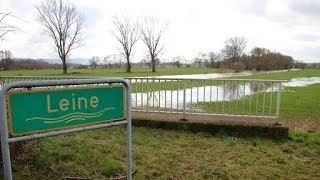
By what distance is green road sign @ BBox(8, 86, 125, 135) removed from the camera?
3.00m

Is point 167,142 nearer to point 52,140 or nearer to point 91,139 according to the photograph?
point 91,139

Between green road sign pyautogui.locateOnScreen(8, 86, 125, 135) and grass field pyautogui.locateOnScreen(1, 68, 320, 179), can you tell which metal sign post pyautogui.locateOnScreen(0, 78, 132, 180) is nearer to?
green road sign pyautogui.locateOnScreen(8, 86, 125, 135)

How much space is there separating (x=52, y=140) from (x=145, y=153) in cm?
198

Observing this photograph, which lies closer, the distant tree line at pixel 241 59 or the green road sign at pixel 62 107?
the green road sign at pixel 62 107

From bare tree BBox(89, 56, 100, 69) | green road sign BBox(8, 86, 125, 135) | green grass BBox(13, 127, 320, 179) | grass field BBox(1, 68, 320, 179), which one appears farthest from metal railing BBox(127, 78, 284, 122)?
bare tree BBox(89, 56, 100, 69)

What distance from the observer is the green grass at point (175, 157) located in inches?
218

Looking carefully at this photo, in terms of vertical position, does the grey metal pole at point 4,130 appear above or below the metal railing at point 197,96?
above

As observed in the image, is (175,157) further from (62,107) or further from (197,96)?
(197,96)

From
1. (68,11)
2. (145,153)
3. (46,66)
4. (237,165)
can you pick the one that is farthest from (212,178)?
(46,66)

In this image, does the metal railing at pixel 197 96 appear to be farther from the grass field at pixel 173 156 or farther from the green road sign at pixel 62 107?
the green road sign at pixel 62 107

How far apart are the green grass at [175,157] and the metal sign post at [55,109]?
1966 mm

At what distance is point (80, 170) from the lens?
5473mm

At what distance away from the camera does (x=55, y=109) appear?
10.5 feet

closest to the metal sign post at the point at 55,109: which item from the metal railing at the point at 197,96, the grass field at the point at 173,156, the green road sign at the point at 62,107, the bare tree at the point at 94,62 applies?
the green road sign at the point at 62,107
